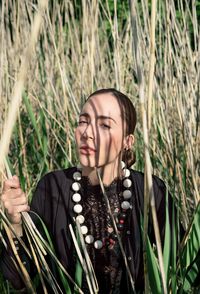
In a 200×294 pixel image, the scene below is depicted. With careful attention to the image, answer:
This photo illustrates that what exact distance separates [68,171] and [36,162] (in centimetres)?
56

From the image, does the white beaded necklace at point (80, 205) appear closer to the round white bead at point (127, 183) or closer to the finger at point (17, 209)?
the round white bead at point (127, 183)

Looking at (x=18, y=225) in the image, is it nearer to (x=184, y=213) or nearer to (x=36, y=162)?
(x=184, y=213)

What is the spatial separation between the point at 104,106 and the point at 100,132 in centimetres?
5

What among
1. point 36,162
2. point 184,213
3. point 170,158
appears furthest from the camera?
point 36,162

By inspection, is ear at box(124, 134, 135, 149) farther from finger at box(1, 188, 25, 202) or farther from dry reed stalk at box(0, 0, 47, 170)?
dry reed stalk at box(0, 0, 47, 170)

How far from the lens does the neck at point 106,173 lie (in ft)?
3.09

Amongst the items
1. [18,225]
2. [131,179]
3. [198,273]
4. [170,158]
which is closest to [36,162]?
[170,158]

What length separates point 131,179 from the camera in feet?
3.24

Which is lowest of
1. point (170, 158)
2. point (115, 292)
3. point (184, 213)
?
point (115, 292)

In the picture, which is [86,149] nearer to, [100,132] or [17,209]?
[100,132]

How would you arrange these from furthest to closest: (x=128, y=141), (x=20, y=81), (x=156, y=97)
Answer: (x=156, y=97) < (x=128, y=141) < (x=20, y=81)

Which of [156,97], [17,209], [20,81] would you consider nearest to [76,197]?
[17,209]

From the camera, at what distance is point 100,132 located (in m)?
0.87

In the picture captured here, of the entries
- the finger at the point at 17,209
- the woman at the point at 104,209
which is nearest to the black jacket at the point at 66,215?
the woman at the point at 104,209
